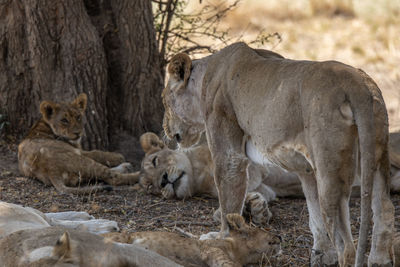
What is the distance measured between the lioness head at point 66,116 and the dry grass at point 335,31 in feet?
18.7

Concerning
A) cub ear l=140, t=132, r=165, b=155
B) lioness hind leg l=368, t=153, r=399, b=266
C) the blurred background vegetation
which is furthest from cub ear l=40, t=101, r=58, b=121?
the blurred background vegetation

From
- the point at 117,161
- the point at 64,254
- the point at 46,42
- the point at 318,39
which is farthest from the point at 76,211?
the point at 318,39

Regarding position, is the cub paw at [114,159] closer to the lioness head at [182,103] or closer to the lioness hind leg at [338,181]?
the lioness head at [182,103]

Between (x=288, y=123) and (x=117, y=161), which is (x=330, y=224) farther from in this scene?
(x=117, y=161)

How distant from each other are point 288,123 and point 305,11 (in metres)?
13.0

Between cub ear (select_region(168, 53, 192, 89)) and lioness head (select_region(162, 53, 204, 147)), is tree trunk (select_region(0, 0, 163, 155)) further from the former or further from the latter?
cub ear (select_region(168, 53, 192, 89))

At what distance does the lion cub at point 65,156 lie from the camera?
646cm

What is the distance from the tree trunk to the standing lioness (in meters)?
2.30

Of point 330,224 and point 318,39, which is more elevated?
point 318,39

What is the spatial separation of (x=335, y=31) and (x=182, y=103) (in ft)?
34.5

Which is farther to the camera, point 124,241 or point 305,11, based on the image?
point 305,11

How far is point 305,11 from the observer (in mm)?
16109

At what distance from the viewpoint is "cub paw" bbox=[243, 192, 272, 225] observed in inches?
207

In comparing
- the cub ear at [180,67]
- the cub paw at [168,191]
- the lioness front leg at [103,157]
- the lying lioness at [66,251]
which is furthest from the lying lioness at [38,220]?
the lioness front leg at [103,157]
